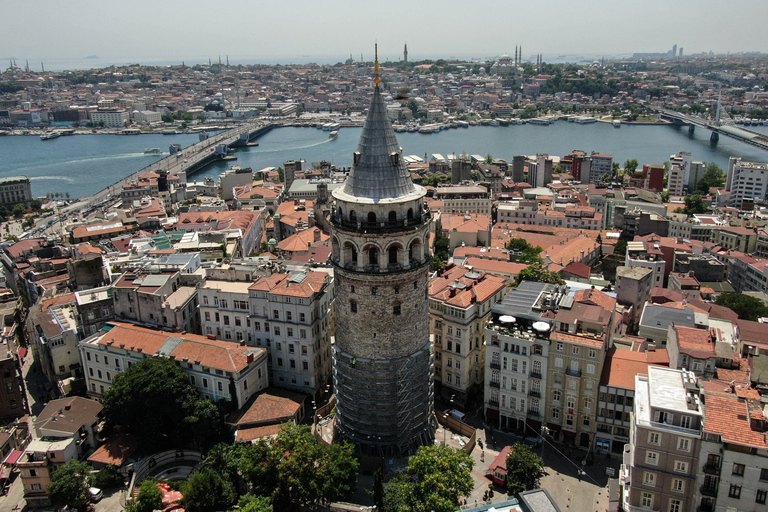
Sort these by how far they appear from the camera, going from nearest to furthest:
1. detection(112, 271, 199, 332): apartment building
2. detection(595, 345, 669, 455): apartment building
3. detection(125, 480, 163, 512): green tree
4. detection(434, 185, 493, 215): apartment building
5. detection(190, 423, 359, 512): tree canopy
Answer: detection(190, 423, 359, 512): tree canopy
detection(125, 480, 163, 512): green tree
detection(595, 345, 669, 455): apartment building
detection(112, 271, 199, 332): apartment building
detection(434, 185, 493, 215): apartment building

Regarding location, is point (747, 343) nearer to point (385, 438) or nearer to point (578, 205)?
point (385, 438)

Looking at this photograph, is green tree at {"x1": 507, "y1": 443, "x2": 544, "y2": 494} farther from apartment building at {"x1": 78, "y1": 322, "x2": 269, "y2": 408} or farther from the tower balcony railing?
apartment building at {"x1": 78, "y1": 322, "x2": 269, "y2": 408}

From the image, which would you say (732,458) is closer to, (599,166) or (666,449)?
(666,449)

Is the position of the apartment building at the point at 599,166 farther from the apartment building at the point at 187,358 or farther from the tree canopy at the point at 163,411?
the tree canopy at the point at 163,411

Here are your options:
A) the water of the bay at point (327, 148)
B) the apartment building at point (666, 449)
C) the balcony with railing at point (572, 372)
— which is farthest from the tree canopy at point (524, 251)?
the water of the bay at point (327, 148)

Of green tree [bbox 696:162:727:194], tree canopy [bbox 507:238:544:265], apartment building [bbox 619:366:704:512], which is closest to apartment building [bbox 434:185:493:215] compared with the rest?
tree canopy [bbox 507:238:544:265]
